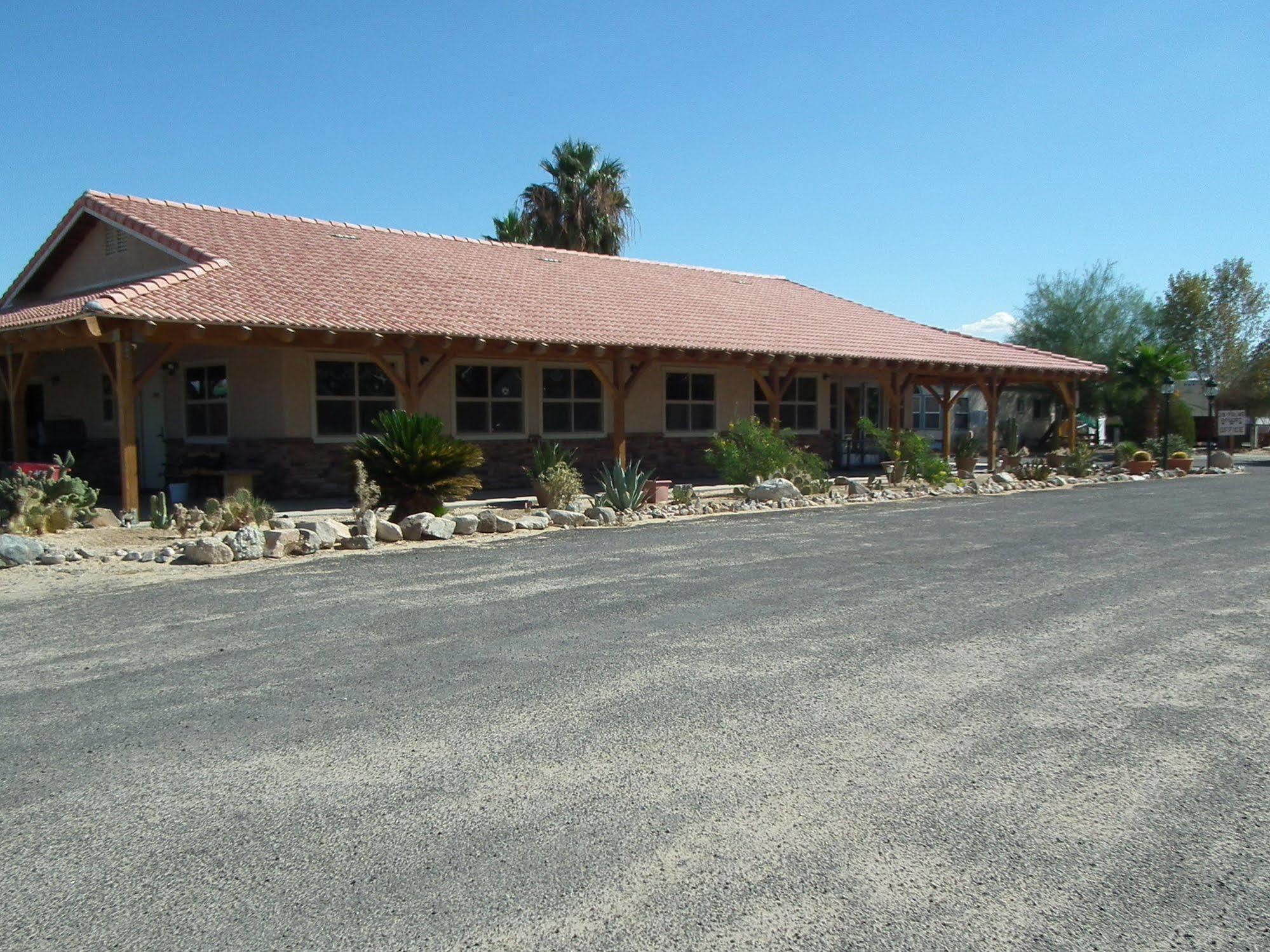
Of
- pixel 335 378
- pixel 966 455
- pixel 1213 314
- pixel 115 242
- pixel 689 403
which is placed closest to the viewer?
pixel 335 378

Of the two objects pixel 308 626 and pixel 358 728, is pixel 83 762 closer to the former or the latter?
pixel 358 728

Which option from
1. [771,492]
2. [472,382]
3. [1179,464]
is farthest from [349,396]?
Result: [1179,464]

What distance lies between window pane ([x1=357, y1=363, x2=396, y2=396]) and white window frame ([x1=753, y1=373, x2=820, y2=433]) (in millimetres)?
8467

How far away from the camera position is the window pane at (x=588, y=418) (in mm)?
19969

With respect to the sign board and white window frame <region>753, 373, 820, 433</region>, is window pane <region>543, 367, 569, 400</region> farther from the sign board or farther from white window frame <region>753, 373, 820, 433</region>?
the sign board

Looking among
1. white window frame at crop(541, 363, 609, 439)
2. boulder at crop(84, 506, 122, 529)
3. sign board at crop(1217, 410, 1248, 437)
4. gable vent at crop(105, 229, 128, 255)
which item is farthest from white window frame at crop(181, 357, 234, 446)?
sign board at crop(1217, 410, 1248, 437)

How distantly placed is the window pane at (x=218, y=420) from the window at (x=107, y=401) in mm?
2230

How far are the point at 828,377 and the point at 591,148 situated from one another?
1287 centimetres

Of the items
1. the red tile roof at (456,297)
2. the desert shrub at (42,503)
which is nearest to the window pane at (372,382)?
the red tile roof at (456,297)

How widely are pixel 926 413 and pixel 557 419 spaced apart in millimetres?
17890

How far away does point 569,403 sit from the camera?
19844mm

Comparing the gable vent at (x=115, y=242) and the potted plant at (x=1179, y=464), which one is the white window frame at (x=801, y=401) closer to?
the potted plant at (x=1179, y=464)

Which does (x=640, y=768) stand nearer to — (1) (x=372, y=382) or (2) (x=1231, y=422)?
(1) (x=372, y=382)

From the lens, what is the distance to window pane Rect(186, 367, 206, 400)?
17453mm
